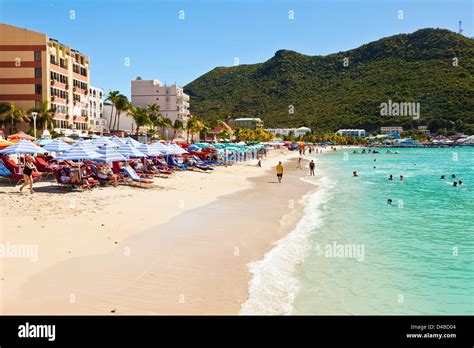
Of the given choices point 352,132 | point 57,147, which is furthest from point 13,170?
point 352,132

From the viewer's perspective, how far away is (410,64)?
177m

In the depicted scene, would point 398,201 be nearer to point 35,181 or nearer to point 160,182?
point 160,182

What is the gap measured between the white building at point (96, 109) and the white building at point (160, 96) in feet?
43.3

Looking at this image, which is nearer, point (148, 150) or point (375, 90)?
point (148, 150)

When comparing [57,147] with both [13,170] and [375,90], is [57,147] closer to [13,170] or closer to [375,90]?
[13,170]

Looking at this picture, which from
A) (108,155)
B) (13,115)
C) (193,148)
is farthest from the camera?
(13,115)

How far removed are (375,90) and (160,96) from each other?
352 feet

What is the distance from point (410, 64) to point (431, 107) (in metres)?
22.2

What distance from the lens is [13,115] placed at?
154 ft

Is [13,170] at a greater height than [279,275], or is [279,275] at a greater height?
[13,170]

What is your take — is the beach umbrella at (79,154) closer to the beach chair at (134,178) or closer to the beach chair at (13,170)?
the beach chair at (13,170)

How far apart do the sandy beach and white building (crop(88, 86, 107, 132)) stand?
53.3 m

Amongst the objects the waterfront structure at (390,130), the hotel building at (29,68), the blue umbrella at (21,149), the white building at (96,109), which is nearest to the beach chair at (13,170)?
the blue umbrella at (21,149)

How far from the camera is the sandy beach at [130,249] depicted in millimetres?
7637
